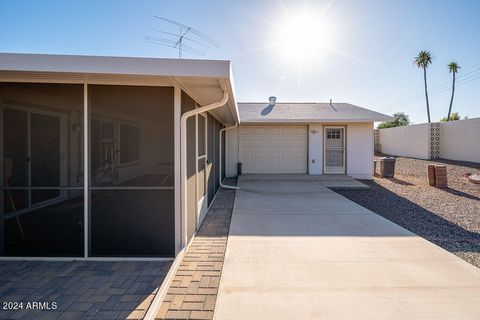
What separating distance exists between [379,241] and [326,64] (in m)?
7.71

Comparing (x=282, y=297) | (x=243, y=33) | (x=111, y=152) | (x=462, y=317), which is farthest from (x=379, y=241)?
(x=243, y=33)

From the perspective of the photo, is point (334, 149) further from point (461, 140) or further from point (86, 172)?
point (461, 140)

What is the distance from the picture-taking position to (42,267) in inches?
137

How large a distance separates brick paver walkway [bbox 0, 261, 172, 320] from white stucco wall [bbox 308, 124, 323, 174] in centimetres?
930

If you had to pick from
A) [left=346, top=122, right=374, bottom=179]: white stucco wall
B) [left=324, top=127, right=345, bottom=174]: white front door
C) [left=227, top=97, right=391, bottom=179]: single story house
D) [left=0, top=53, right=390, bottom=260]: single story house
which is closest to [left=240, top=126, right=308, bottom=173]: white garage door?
[left=227, top=97, right=391, bottom=179]: single story house

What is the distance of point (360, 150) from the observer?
452 inches

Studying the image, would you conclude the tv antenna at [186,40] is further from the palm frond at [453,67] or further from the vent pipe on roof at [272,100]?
the palm frond at [453,67]

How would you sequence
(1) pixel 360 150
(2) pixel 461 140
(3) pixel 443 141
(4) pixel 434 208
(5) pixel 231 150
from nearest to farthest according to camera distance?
1. (4) pixel 434 208
2. (1) pixel 360 150
3. (5) pixel 231 150
4. (2) pixel 461 140
5. (3) pixel 443 141

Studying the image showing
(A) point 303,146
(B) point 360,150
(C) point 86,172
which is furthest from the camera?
(A) point 303,146

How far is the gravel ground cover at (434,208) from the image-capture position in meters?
4.34

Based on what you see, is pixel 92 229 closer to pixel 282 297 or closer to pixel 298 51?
pixel 282 297

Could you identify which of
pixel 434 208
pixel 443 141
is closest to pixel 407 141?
pixel 443 141

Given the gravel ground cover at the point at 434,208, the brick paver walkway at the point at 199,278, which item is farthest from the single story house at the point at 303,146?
the brick paver walkway at the point at 199,278

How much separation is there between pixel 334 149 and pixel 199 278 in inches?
397
